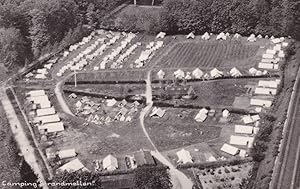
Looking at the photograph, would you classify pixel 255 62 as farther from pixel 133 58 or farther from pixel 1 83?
pixel 1 83

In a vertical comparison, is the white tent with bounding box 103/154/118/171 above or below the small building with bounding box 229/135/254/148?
below

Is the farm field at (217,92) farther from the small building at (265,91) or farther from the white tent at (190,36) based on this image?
the white tent at (190,36)

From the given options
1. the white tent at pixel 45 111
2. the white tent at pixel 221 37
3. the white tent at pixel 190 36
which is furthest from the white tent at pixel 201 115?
the white tent at pixel 190 36

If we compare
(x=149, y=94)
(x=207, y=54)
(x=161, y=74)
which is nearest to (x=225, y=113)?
(x=149, y=94)

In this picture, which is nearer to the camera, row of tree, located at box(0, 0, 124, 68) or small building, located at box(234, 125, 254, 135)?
small building, located at box(234, 125, 254, 135)

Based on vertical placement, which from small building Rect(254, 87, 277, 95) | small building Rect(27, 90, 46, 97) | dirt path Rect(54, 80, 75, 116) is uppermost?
small building Rect(254, 87, 277, 95)

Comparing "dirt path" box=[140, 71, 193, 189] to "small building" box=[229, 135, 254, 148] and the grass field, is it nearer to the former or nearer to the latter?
"small building" box=[229, 135, 254, 148]

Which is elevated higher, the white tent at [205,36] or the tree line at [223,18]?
the tree line at [223,18]

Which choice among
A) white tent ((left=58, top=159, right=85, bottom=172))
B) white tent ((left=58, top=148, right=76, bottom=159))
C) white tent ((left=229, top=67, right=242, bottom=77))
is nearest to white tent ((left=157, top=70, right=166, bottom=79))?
white tent ((left=229, top=67, right=242, bottom=77))

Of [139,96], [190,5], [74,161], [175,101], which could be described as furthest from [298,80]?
[74,161]
